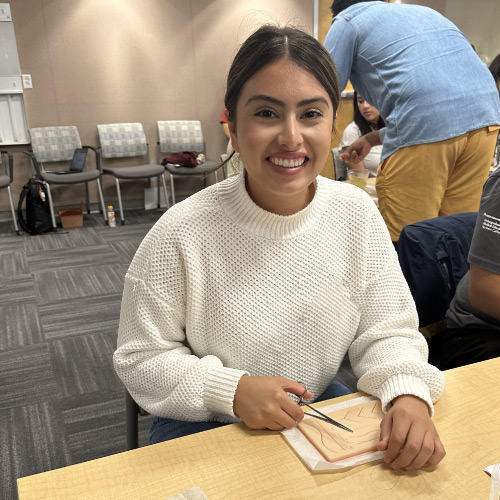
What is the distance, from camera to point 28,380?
2.37m

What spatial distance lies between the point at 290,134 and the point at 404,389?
1.62 feet

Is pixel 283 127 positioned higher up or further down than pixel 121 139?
higher up

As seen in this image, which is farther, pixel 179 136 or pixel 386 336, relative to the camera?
pixel 179 136

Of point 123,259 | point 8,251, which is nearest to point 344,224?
point 123,259

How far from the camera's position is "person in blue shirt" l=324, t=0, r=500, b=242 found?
6.37 ft

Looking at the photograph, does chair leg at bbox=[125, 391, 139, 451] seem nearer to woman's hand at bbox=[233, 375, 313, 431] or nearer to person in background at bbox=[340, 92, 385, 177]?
woman's hand at bbox=[233, 375, 313, 431]

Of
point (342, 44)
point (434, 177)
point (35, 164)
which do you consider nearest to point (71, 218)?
point (35, 164)

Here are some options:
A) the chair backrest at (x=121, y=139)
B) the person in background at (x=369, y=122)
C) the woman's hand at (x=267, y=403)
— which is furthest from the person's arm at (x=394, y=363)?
A: the chair backrest at (x=121, y=139)

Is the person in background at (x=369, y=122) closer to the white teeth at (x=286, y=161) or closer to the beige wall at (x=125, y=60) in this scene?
the beige wall at (x=125, y=60)

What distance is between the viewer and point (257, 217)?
1021 mm

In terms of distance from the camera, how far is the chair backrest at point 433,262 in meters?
1.46

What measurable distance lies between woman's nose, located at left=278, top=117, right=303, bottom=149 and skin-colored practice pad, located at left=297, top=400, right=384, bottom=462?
0.48 m

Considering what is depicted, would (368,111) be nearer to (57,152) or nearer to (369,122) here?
(369,122)

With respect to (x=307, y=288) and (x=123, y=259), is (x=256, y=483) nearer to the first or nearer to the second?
(x=307, y=288)
